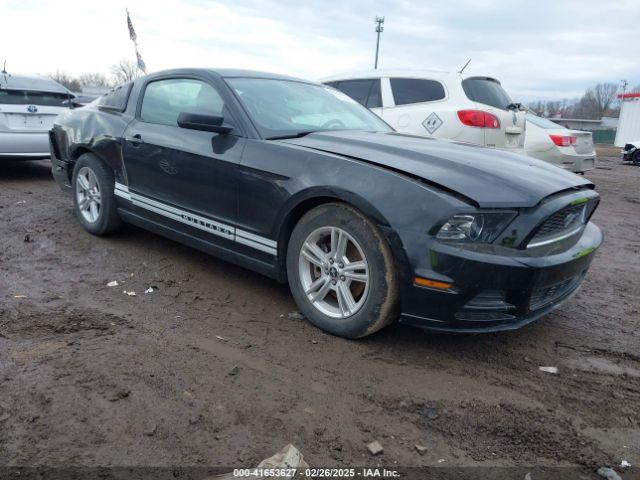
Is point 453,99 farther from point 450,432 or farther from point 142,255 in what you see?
point 450,432

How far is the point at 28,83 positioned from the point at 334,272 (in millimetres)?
6545

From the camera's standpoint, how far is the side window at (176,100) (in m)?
3.85

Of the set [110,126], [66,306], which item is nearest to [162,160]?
[110,126]

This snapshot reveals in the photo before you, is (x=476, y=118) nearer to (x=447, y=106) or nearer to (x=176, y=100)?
(x=447, y=106)

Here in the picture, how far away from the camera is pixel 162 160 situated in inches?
155

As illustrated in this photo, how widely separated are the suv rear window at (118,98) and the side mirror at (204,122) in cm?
134

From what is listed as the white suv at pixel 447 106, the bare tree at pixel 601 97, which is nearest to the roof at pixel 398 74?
the white suv at pixel 447 106

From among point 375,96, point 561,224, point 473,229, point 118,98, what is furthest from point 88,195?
point 375,96

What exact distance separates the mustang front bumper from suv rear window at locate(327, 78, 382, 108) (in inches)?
195

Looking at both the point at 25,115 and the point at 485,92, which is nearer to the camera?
the point at 485,92

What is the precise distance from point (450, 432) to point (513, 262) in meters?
0.89

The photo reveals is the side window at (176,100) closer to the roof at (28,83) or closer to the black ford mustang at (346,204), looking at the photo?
the black ford mustang at (346,204)

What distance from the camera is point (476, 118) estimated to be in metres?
6.54

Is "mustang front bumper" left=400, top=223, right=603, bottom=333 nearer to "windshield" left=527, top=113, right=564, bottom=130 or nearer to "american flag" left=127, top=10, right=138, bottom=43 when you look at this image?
"windshield" left=527, top=113, right=564, bottom=130
